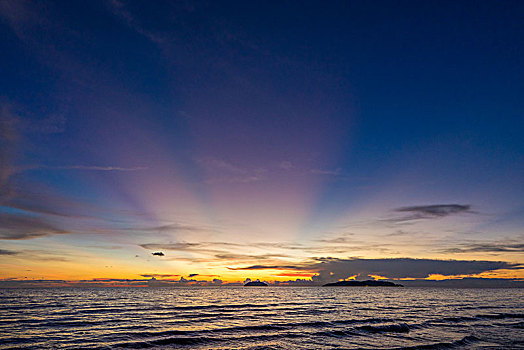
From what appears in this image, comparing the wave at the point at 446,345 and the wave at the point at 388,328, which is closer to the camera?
the wave at the point at 446,345

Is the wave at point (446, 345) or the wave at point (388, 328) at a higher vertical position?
the wave at point (446, 345)

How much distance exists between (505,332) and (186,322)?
4154cm

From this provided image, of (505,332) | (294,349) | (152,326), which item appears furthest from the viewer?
(152,326)

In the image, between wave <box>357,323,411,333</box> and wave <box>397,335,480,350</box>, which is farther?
wave <box>357,323,411,333</box>

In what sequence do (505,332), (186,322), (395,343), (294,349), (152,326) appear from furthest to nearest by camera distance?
(186,322), (152,326), (505,332), (395,343), (294,349)

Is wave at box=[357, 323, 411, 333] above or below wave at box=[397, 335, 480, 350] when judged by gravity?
below

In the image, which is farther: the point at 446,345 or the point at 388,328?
the point at 388,328

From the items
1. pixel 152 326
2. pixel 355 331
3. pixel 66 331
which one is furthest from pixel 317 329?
pixel 66 331

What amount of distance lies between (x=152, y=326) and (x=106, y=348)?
13.0 m

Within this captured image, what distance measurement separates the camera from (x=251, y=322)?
148 ft

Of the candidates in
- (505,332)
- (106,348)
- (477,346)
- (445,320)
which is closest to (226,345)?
(106,348)

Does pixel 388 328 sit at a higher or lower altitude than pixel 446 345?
lower

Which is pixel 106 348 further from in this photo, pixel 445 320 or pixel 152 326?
pixel 445 320

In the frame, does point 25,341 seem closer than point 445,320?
Yes
